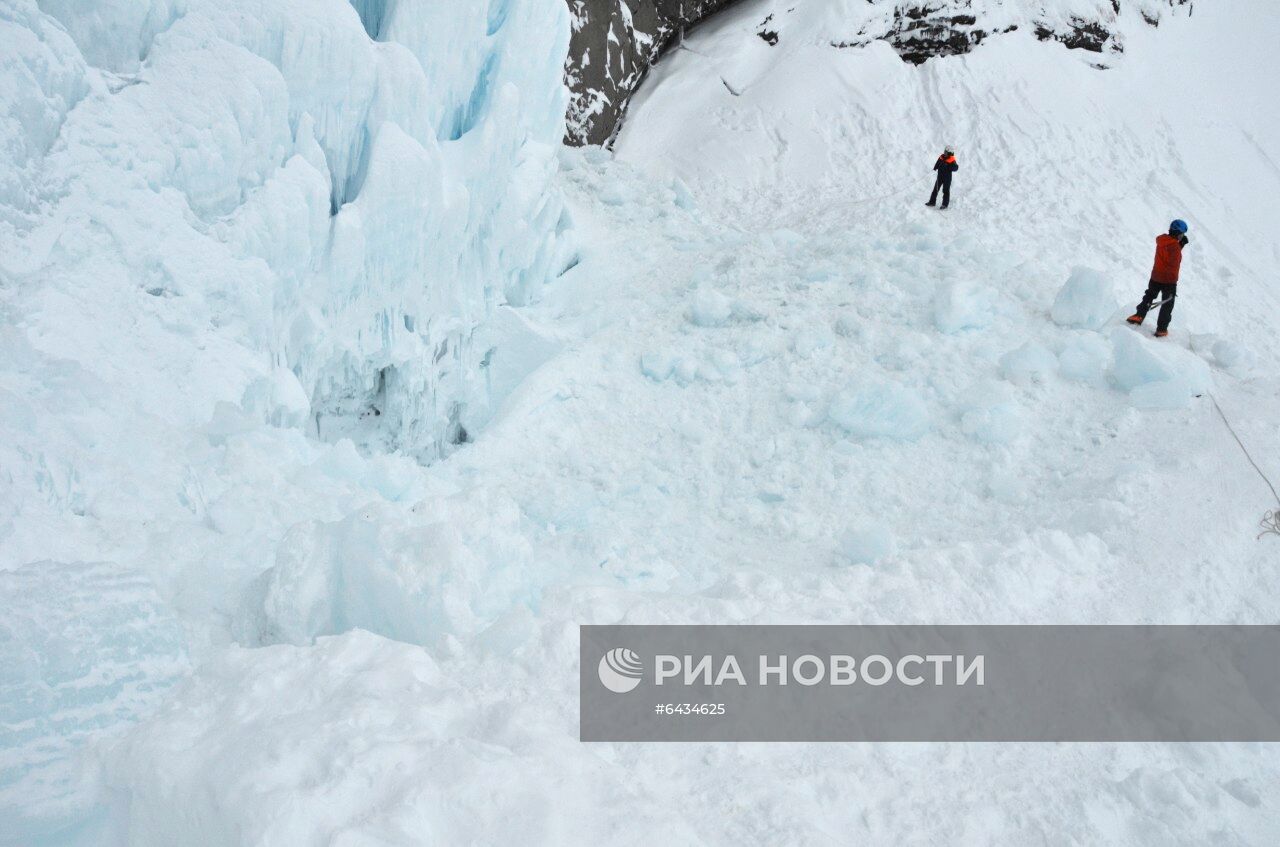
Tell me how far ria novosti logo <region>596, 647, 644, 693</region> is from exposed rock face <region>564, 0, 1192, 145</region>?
346 inches

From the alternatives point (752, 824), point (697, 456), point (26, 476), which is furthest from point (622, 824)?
point (697, 456)

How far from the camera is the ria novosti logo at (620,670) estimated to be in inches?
133

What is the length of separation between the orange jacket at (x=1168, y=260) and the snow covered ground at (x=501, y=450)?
0.49 m

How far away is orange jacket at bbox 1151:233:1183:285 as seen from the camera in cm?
695

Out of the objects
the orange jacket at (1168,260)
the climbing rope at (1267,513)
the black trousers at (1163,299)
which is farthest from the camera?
the black trousers at (1163,299)

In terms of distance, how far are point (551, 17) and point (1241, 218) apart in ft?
31.9

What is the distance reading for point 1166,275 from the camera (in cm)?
700

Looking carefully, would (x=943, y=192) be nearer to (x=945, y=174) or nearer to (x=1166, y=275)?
(x=945, y=174)

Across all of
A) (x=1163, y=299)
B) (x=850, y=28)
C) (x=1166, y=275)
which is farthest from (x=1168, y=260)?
(x=850, y=28)

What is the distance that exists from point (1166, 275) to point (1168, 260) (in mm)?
123

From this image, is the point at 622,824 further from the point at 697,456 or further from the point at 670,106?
the point at 670,106

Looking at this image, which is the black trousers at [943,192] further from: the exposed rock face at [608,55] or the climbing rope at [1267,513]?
the climbing rope at [1267,513]

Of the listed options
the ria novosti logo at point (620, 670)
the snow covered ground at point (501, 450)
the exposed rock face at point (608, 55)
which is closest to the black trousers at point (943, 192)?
the snow covered ground at point (501, 450)

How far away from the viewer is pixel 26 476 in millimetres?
3574
